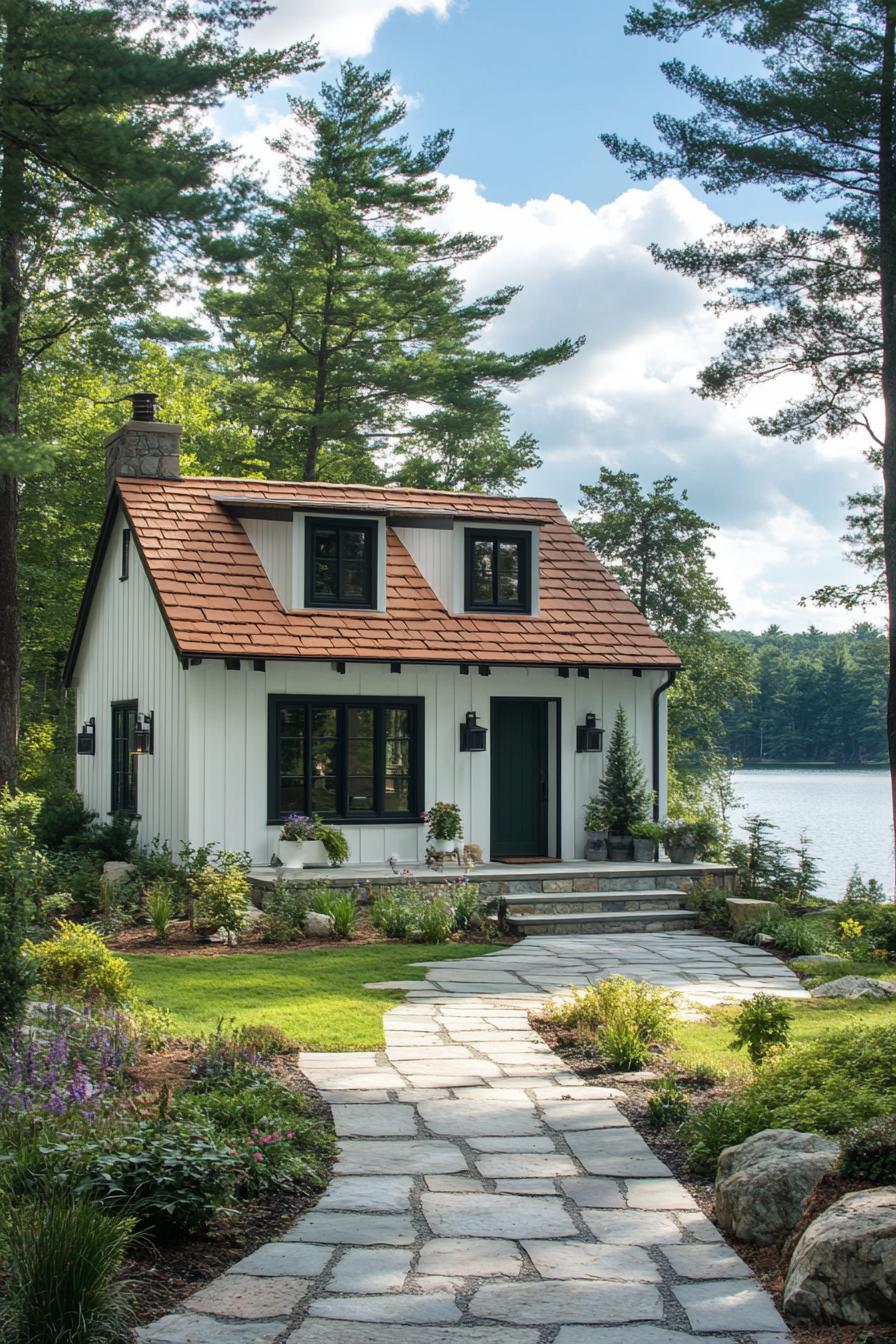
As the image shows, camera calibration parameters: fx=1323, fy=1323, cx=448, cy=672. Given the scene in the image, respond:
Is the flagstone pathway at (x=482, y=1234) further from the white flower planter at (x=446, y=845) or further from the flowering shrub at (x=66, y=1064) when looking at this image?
the white flower planter at (x=446, y=845)

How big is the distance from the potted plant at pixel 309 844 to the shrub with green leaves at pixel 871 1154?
10282 mm

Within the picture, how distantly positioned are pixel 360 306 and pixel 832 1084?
2351 centimetres

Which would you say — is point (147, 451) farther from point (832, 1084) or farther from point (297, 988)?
point (832, 1084)

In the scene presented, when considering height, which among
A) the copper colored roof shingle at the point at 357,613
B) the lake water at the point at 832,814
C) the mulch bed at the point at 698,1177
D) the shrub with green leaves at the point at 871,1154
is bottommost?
the lake water at the point at 832,814

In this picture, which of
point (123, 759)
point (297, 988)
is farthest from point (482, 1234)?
point (123, 759)

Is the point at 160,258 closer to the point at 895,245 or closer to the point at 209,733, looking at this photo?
the point at 209,733

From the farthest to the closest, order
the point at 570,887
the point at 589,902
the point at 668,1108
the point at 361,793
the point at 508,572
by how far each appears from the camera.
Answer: the point at 508,572 → the point at 361,793 → the point at 570,887 → the point at 589,902 → the point at 668,1108

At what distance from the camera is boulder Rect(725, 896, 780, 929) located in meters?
14.1

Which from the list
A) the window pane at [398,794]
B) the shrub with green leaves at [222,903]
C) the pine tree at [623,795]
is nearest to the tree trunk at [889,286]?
the pine tree at [623,795]

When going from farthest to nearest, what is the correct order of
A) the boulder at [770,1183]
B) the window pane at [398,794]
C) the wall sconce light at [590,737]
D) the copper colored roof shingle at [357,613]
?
1. the wall sconce light at [590,737]
2. the window pane at [398,794]
3. the copper colored roof shingle at [357,613]
4. the boulder at [770,1183]

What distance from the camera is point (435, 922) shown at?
1271 centimetres

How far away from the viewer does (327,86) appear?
2755 cm

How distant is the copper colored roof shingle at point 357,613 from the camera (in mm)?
15398

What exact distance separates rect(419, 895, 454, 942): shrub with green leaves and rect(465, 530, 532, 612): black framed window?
545 cm
